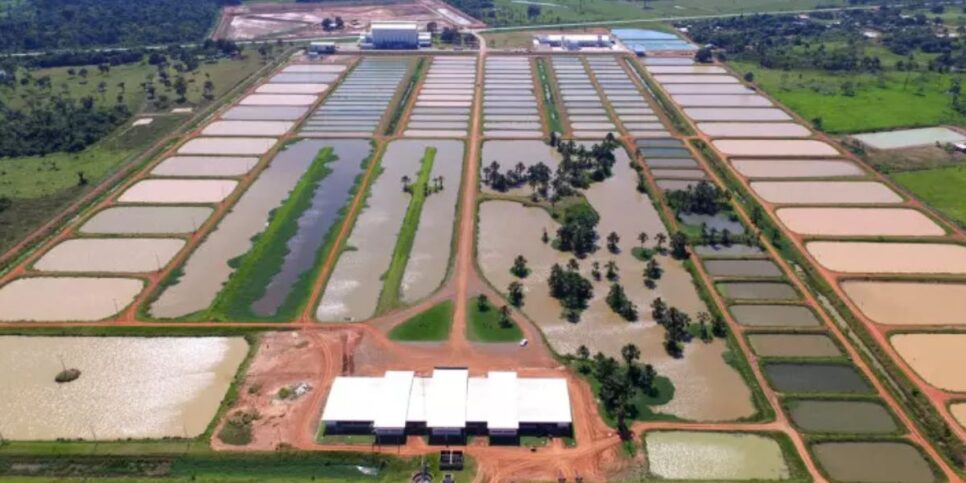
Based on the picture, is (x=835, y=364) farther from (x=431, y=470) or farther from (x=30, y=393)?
(x=30, y=393)

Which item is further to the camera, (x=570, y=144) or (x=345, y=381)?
(x=570, y=144)

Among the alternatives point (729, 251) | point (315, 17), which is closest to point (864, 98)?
point (729, 251)

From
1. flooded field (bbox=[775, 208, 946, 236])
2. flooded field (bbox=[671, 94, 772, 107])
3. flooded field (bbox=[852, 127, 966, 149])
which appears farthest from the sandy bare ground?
flooded field (bbox=[775, 208, 946, 236])

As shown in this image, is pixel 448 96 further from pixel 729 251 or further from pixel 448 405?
pixel 448 405

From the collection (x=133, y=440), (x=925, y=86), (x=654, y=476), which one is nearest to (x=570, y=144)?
(x=654, y=476)

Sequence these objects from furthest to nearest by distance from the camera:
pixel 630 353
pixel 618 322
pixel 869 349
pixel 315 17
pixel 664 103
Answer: pixel 315 17, pixel 664 103, pixel 618 322, pixel 869 349, pixel 630 353

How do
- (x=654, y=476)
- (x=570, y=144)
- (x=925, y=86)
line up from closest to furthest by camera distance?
(x=654, y=476), (x=570, y=144), (x=925, y=86)

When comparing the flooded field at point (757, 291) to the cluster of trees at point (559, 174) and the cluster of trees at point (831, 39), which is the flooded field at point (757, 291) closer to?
the cluster of trees at point (559, 174)
